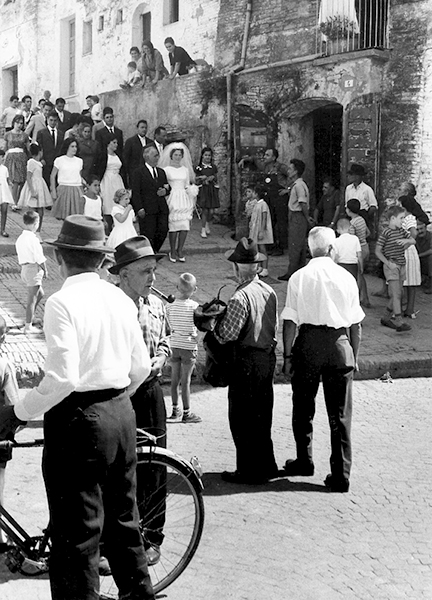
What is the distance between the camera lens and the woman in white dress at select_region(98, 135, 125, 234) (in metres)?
15.6

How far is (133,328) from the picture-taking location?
394cm

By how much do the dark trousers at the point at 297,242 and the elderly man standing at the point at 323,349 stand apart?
7.62 metres

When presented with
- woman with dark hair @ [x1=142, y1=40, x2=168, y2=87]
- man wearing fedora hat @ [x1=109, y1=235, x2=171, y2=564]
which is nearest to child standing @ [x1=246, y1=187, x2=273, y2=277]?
woman with dark hair @ [x1=142, y1=40, x2=168, y2=87]

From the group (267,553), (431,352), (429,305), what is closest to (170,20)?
(429,305)

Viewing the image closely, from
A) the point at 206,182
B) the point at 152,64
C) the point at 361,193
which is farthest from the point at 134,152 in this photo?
the point at 152,64

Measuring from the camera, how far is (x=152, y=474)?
4500 millimetres

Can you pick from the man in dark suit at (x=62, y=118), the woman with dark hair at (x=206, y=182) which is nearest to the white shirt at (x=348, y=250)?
the woman with dark hair at (x=206, y=182)

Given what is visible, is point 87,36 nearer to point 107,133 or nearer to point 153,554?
point 107,133

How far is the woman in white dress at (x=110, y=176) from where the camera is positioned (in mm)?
15602

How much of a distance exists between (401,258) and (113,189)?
238 inches

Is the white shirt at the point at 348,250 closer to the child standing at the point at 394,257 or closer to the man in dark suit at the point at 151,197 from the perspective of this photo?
the child standing at the point at 394,257

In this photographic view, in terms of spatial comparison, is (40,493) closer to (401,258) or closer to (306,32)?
(401,258)

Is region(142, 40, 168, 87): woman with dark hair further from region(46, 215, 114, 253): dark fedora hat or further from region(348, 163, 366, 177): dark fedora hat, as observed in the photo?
region(46, 215, 114, 253): dark fedora hat

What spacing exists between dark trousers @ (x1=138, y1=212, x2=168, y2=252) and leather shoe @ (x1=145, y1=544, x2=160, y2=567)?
9.50 m
